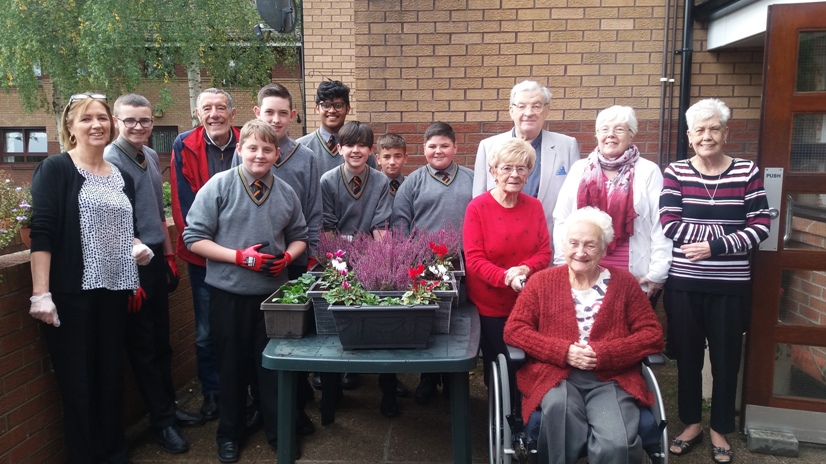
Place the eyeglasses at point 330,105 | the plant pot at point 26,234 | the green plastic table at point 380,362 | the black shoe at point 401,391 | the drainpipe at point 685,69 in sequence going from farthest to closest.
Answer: the drainpipe at point 685,69 < the black shoe at point 401,391 < the eyeglasses at point 330,105 < the plant pot at point 26,234 < the green plastic table at point 380,362

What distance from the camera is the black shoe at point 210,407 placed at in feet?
12.7

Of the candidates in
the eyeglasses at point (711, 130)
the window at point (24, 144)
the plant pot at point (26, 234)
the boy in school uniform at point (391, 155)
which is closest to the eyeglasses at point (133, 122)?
the plant pot at point (26, 234)

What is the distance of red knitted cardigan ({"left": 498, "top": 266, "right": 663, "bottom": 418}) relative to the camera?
261cm

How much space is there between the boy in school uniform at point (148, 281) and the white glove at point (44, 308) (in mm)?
515

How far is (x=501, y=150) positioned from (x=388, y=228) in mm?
1049

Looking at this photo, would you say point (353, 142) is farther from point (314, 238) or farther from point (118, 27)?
point (118, 27)

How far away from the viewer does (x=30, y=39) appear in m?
15.7

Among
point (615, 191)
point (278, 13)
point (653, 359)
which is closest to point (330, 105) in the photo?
point (615, 191)

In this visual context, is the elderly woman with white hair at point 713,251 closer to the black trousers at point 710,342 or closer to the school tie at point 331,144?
the black trousers at point 710,342

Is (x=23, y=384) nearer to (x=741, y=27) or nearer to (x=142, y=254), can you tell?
(x=142, y=254)

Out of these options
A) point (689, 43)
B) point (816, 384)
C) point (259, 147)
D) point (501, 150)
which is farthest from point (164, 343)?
point (689, 43)

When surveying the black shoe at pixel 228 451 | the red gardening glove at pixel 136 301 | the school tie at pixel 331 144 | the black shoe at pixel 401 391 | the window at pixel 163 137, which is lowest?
the black shoe at pixel 401 391

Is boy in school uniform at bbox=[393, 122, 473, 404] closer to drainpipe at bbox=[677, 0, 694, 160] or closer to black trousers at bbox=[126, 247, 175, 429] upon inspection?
black trousers at bbox=[126, 247, 175, 429]

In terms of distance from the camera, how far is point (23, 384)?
288 cm
